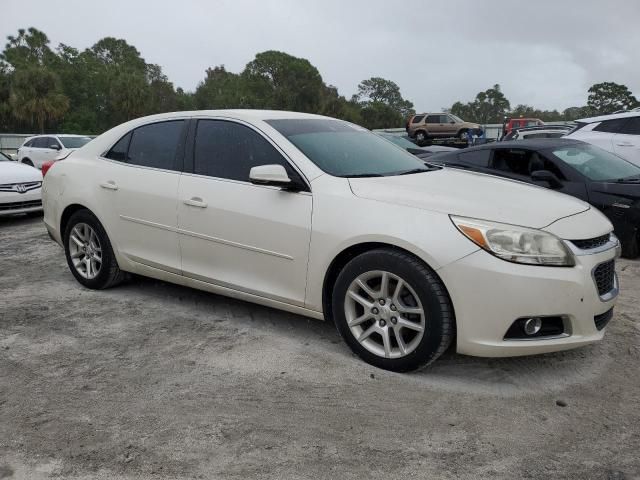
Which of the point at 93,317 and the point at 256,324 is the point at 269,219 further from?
the point at 93,317

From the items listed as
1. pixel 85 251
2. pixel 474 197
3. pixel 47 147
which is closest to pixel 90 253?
pixel 85 251

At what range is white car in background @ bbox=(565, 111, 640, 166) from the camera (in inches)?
354

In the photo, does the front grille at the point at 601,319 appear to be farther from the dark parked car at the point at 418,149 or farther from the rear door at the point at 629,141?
the rear door at the point at 629,141

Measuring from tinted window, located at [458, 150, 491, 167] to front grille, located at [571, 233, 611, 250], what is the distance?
367cm

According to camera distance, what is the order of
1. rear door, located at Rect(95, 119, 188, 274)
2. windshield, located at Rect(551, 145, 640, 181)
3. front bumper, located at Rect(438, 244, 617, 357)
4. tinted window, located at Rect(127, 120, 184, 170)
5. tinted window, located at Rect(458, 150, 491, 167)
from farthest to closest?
tinted window, located at Rect(458, 150, 491, 167), windshield, located at Rect(551, 145, 640, 181), tinted window, located at Rect(127, 120, 184, 170), rear door, located at Rect(95, 119, 188, 274), front bumper, located at Rect(438, 244, 617, 357)

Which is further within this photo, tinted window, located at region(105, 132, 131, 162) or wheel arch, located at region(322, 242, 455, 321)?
tinted window, located at region(105, 132, 131, 162)

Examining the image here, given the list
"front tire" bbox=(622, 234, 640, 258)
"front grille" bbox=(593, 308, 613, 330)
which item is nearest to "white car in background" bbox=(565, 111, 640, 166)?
"front tire" bbox=(622, 234, 640, 258)

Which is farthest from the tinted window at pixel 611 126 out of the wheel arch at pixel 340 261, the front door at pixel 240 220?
the wheel arch at pixel 340 261

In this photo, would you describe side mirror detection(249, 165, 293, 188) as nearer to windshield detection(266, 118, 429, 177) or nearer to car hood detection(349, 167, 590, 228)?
windshield detection(266, 118, 429, 177)

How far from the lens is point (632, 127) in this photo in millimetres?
9125

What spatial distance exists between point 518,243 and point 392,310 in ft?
2.57

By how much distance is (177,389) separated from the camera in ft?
10.3

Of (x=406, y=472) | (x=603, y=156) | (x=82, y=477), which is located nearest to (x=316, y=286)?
(x=406, y=472)

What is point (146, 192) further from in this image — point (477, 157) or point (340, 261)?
point (477, 157)
